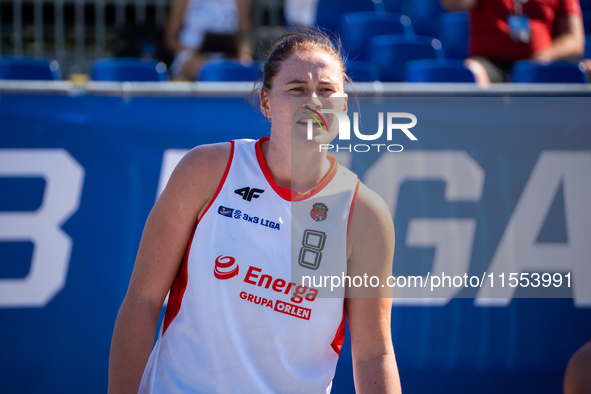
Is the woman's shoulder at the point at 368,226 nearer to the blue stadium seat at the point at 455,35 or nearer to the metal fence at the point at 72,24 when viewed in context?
the blue stadium seat at the point at 455,35

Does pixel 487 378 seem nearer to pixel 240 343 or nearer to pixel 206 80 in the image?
pixel 240 343

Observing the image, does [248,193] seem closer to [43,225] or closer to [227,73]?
[43,225]

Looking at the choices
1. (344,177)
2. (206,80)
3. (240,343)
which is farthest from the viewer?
(206,80)

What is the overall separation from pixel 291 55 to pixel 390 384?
106 centimetres

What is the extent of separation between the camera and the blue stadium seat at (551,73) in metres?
3.58

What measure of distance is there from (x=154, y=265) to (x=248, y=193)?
0.36m

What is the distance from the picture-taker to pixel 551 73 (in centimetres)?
359

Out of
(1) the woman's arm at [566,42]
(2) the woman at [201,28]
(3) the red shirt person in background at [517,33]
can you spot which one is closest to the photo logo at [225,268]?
(3) the red shirt person in background at [517,33]

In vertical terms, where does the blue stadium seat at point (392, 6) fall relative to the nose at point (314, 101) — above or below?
above

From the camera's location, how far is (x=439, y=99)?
8.07ft

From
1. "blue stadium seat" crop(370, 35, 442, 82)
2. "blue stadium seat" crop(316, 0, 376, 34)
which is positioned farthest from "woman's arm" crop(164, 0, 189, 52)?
"blue stadium seat" crop(370, 35, 442, 82)

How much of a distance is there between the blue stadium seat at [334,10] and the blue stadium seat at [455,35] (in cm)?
99

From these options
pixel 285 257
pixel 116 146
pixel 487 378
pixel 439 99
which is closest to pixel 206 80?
pixel 116 146

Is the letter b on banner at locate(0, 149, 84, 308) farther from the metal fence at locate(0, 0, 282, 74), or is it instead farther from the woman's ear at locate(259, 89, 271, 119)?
the metal fence at locate(0, 0, 282, 74)
